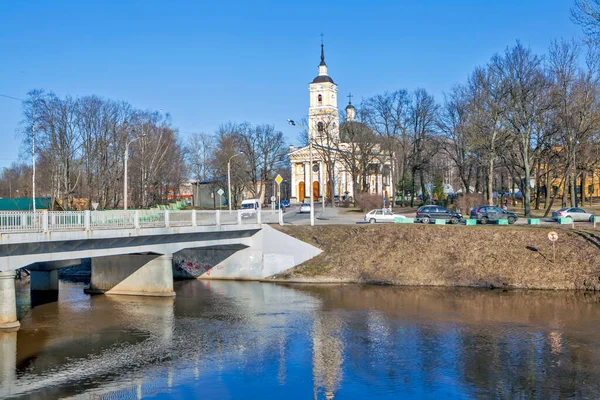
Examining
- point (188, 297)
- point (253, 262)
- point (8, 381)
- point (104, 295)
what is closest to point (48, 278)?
point (104, 295)

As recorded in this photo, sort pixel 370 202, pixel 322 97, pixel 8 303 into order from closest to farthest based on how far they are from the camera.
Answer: pixel 8 303
pixel 370 202
pixel 322 97

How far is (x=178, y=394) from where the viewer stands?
61.1ft

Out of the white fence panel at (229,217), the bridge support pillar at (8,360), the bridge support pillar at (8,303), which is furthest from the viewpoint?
the white fence panel at (229,217)

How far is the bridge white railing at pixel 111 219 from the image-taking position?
1002 inches

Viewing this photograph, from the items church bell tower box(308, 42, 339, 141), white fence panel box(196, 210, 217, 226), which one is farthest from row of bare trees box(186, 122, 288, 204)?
white fence panel box(196, 210, 217, 226)

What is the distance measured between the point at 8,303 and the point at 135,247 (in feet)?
25.2

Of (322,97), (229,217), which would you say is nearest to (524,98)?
(229,217)

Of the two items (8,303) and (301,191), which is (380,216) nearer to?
(8,303)

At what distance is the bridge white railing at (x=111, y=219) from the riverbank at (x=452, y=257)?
19.3ft

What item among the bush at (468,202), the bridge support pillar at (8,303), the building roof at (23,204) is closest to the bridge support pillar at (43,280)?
the bridge support pillar at (8,303)

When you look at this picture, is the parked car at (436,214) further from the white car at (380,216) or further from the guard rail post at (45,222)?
the guard rail post at (45,222)

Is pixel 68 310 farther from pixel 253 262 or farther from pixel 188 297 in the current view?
pixel 253 262

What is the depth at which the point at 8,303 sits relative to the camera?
26.6m

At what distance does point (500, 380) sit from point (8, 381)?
1594cm
